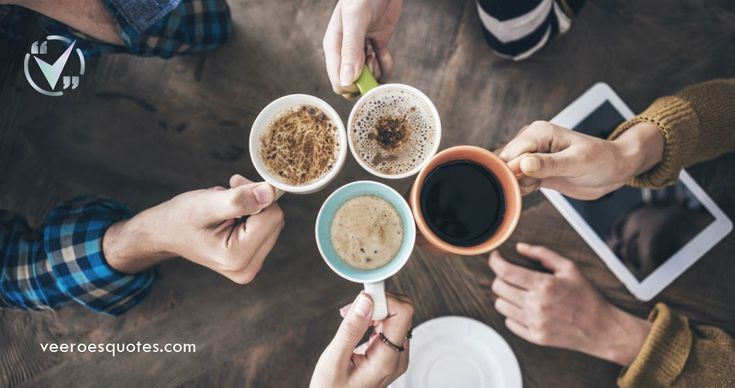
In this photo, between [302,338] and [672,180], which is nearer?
[672,180]

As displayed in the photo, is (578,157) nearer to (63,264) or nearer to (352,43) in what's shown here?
(352,43)

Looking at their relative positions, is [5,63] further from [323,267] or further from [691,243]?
[691,243]

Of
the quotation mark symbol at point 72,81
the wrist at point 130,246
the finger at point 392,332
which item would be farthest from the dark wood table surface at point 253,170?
the finger at point 392,332

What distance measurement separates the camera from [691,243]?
4.34 feet

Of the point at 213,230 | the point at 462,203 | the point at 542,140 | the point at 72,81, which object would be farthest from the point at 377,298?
the point at 72,81

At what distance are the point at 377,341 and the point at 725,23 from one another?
136 cm

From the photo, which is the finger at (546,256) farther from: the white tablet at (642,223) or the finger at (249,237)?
the finger at (249,237)

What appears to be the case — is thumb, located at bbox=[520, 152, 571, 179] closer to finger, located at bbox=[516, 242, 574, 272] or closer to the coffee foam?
the coffee foam

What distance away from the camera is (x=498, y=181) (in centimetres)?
102

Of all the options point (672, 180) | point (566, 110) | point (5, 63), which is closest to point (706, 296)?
point (672, 180)

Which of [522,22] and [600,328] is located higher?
[522,22]

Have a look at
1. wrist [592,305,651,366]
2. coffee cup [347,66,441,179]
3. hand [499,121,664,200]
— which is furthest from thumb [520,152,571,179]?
wrist [592,305,651,366]

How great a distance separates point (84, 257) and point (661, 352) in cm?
149

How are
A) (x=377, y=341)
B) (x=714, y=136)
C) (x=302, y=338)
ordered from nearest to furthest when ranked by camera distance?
(x=377, y=341) < (x=714, y=136) < (x=302, y=338)
